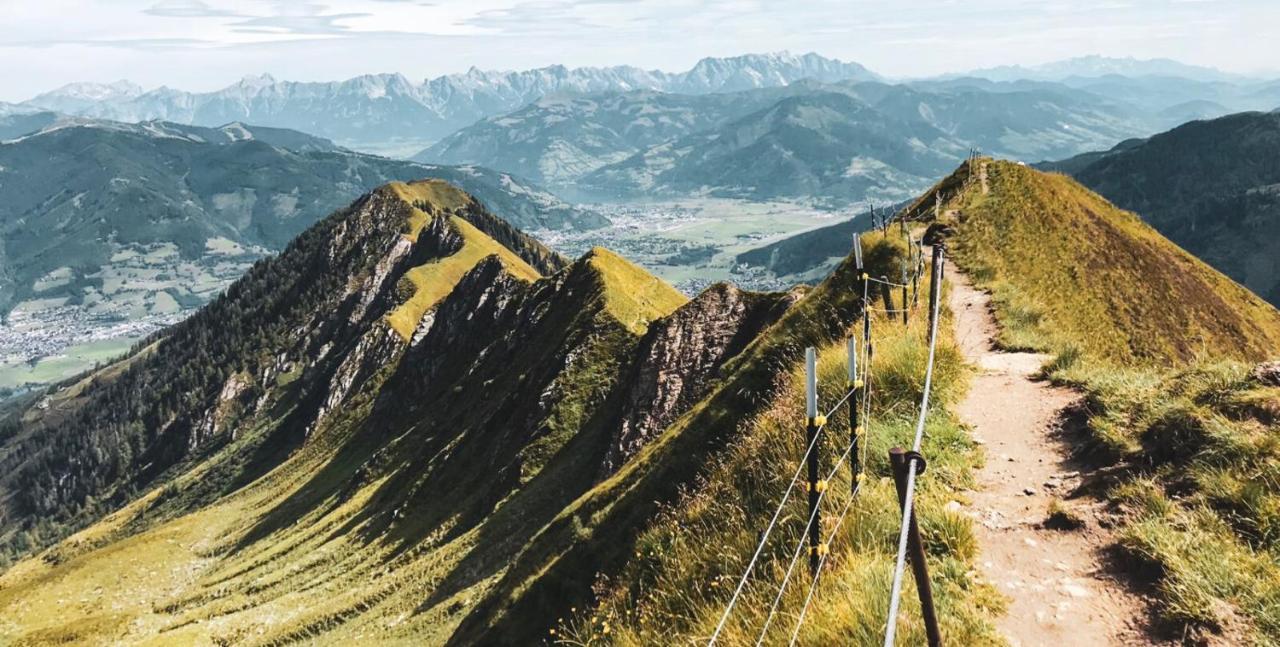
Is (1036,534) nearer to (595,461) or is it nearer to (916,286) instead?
(916,286)

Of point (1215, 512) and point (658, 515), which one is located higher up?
point (1215, 512)

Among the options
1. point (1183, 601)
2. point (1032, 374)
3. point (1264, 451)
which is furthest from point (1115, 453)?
point (1032, 374)

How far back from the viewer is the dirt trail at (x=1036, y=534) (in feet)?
27.2

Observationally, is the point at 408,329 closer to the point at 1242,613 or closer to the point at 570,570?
the point at 570,570

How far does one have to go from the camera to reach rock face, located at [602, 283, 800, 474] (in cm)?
4956

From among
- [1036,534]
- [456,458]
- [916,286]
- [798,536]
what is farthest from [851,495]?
[456,458]

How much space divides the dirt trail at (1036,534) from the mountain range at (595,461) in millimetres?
587

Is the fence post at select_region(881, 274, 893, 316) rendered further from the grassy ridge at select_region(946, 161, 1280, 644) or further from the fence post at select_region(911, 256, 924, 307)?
the grassy ridge at select_region(946, 161, 1280, 644)

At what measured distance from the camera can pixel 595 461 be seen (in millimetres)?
51125

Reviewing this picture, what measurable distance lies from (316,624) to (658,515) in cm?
4334

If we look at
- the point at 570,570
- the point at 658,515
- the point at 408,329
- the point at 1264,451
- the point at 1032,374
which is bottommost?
the point at 408,329

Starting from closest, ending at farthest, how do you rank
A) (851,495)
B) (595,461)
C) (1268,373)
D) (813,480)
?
(813,480) < (851,495) < (1268,373) < (595,461)

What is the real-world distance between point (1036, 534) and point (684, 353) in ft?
150

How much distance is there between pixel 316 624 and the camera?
49.5m
